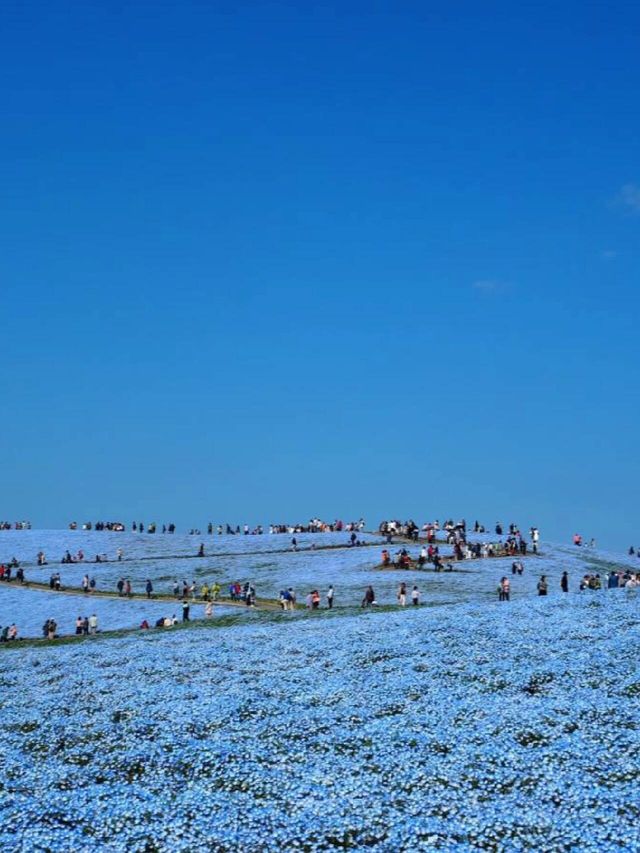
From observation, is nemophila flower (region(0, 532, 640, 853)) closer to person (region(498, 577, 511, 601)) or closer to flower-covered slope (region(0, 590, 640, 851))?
flower-covered slope (region(0, 590, 640, 851))

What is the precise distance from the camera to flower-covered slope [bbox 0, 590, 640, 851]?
59.2 ft

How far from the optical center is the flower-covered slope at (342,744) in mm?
18031

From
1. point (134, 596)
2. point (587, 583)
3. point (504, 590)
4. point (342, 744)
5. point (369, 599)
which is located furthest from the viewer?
point (134, 596)

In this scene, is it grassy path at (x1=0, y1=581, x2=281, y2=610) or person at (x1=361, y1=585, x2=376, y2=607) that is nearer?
person at (x1=361, y1=585, x2=376, y2=607)

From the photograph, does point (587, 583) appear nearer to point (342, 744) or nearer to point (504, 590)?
point (504, 590)

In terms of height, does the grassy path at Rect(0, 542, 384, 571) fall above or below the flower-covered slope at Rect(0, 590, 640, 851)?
above

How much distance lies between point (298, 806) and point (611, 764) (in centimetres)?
702

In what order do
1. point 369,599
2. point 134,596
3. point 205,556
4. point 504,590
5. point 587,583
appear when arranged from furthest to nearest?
point 205,556 < point 134,596 < point 587,583 < point 369,599 < point 504,590

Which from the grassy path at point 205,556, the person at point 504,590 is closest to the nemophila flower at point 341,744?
the person at point 504,590

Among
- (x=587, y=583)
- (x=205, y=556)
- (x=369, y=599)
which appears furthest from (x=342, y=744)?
(x=205, y=556)

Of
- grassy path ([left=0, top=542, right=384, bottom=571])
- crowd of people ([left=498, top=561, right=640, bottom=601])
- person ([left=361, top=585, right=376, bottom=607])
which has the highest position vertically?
grassy path ([left=0, top=542, right=384, bottom=571])

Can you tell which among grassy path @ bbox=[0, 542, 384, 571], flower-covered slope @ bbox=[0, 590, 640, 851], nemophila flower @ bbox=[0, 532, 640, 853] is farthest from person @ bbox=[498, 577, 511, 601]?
grassy path @ bbox=[0, 542, 384, 571]

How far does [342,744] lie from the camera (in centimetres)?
2255

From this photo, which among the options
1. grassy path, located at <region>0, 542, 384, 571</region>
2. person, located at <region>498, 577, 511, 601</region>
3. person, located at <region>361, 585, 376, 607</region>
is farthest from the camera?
grassy path, located at <region>0, 542, 384, 571</region>
